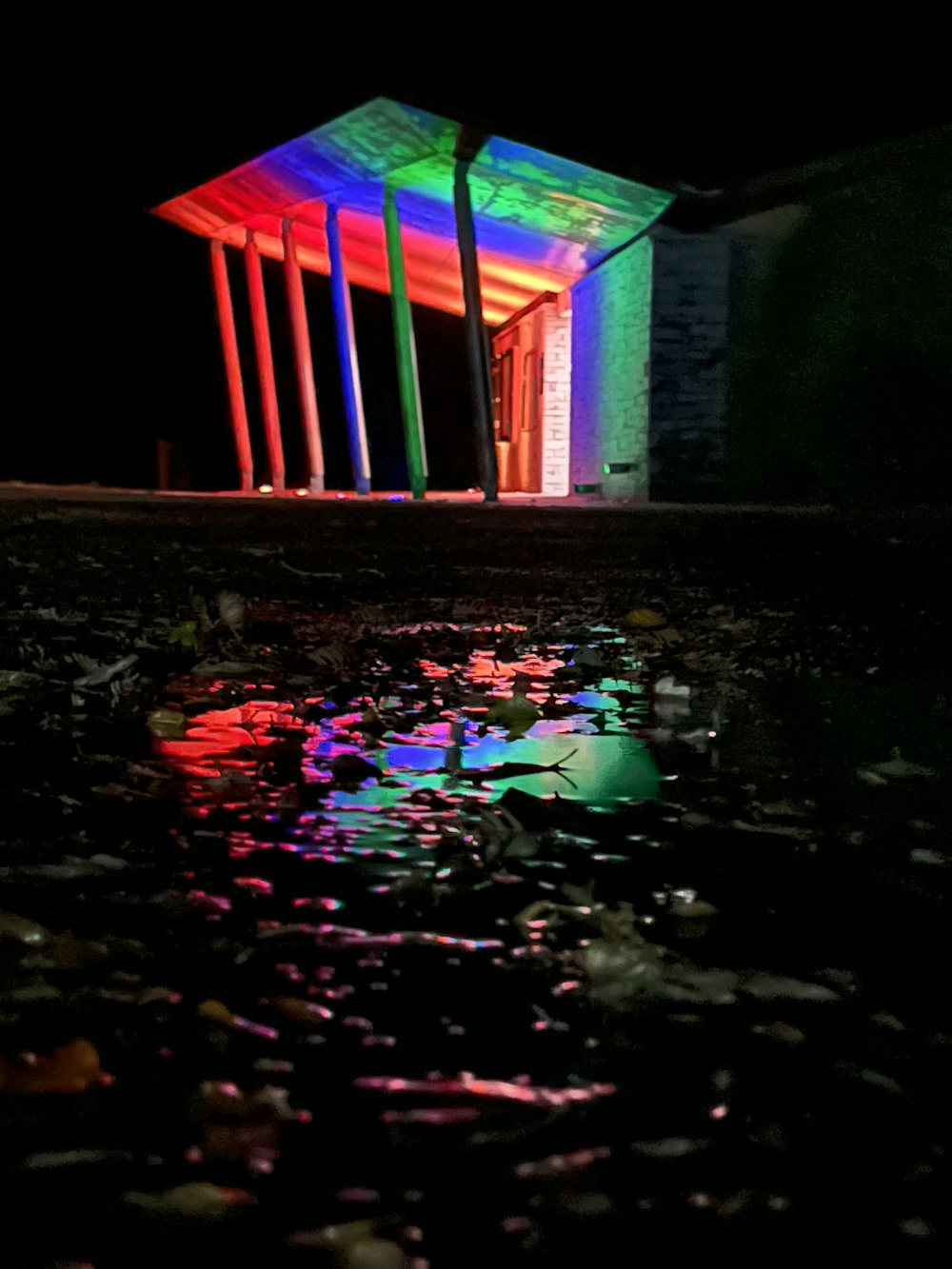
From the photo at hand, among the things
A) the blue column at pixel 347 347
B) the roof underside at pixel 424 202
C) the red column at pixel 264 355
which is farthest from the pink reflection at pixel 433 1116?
the red column at pixel 264 355

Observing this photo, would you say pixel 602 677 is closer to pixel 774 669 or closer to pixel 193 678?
pixel 774 669

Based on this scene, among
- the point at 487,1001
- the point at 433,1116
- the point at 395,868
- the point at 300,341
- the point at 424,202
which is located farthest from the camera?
the point at 300,341

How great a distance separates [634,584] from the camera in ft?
13.0

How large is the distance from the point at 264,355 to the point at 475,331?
5036mm

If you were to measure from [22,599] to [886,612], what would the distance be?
2486 mm

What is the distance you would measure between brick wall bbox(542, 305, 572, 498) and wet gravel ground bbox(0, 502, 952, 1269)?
532 inches

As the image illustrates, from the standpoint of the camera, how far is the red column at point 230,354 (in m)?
14.4

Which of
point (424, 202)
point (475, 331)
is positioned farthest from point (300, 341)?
point (475, 331)

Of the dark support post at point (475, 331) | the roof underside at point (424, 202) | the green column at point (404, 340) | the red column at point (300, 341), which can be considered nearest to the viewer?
the roof underside at point (424, 202)

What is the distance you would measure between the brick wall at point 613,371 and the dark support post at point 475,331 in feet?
4.91

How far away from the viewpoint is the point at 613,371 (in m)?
11.9

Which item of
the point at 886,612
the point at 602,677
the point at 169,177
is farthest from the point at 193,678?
the point at 169,177

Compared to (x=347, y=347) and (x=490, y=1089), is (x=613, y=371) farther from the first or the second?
(x=490, y=1089)

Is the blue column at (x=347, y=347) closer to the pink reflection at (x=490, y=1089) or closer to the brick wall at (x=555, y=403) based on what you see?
→ the brick wall at (x=555, y=403)
